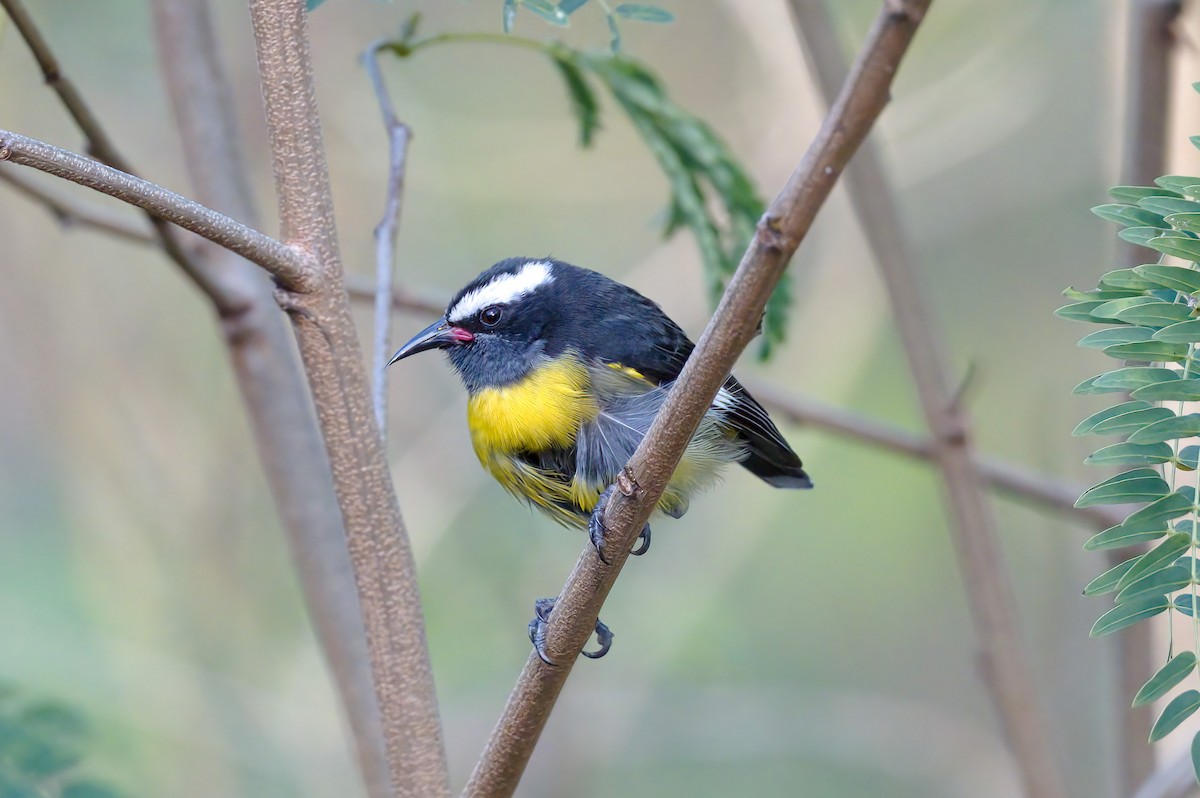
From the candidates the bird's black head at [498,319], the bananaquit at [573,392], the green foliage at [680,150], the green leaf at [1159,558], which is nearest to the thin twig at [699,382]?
the green leaf at [1159,558]

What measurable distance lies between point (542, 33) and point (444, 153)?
112 cm

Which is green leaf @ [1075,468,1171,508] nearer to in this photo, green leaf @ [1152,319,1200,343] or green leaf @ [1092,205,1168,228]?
green leaf @ [1152,319,1200,343]

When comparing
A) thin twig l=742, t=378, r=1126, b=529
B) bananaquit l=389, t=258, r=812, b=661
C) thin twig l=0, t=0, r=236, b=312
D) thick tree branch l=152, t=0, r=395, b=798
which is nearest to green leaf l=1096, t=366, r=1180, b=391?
bananaquit l=389, t=258, r=812, b=661

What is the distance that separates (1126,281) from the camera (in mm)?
1370

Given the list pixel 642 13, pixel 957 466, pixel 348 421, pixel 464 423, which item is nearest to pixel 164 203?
pixel 348 421

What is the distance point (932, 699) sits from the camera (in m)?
6.48

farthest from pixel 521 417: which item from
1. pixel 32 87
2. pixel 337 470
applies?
pixel 32 87

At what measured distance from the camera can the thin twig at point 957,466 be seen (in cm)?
248

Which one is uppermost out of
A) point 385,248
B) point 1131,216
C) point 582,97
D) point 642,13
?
point 582,97

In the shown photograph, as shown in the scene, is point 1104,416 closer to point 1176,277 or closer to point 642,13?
point 1176,277

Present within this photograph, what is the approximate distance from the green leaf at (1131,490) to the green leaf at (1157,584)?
0.08m

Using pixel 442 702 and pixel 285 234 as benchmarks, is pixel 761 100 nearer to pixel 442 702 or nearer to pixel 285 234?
pixel 442 702

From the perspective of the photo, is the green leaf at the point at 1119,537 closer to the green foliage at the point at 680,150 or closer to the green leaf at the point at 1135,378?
the green leaf at the point at 1135,378

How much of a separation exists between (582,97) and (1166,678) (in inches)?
65.6
